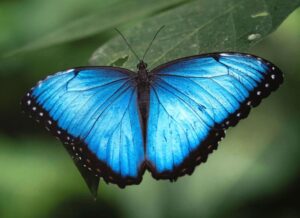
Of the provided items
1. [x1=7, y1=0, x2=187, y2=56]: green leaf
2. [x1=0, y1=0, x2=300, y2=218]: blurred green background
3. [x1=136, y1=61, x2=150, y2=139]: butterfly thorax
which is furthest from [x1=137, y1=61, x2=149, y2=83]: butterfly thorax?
[x1=0, y1=0, x2=300, y2=218]: blurred green background

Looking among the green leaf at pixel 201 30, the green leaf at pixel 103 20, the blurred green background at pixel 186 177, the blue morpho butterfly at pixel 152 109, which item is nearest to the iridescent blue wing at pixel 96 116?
the blue morpho butterfly at pixel 152 109

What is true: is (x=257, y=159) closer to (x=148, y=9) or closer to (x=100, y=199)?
(x=100, y=199)

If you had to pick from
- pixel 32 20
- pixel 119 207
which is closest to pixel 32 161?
pixel 119 207

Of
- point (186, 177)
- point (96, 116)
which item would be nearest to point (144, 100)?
point (96, 116)

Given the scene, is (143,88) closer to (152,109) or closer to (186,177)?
(152,109)

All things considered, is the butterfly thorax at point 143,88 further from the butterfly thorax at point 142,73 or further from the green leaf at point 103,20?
the green leaf at point 103,20

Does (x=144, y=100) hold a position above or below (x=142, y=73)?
below

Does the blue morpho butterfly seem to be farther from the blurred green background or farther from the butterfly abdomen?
the blurred green background
